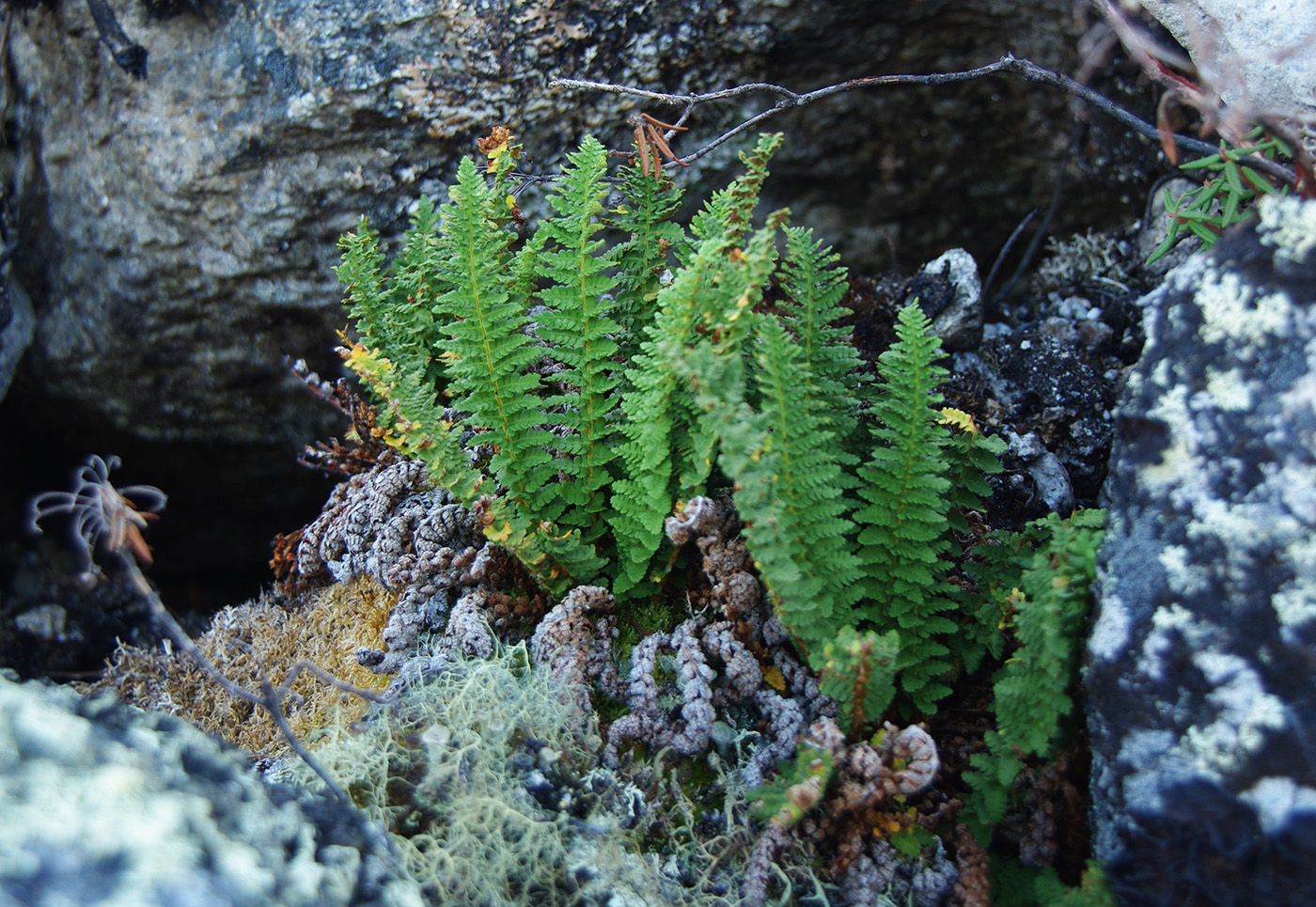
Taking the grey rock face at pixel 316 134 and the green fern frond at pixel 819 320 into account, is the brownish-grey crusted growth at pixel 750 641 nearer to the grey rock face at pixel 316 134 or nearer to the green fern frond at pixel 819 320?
the green fern frond at pixel 819 320

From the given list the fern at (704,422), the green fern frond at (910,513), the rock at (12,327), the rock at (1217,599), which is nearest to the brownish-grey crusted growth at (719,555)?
the fern at (704,422)

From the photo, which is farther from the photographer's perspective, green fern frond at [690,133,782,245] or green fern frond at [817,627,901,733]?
green fern frond at [690,133,782,245]

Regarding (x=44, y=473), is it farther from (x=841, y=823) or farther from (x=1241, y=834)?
(x=1241, y=834)

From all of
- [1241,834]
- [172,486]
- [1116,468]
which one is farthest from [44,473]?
[1241,834]

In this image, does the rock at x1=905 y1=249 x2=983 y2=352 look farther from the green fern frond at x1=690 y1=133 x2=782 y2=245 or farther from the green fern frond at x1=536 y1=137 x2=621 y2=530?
the green fern frond at x1=536 y1=137 x2=621 y2=530

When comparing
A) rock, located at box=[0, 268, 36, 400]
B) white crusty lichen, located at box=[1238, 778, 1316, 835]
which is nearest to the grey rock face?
rock, located at box=[0, 268, 36, 400]

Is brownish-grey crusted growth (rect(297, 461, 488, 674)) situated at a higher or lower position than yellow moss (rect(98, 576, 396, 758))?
higher
